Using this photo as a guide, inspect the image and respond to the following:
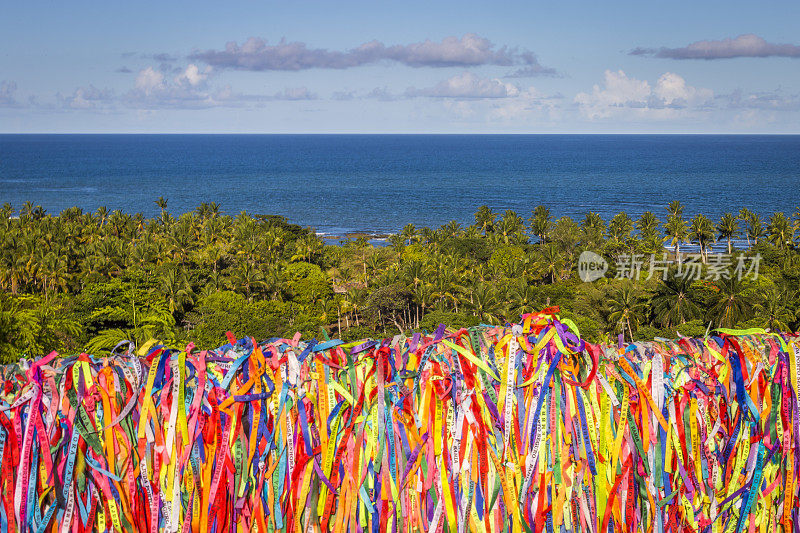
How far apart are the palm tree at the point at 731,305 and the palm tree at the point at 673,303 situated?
0.96 metres

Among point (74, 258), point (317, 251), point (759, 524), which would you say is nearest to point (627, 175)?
point (317, 251)

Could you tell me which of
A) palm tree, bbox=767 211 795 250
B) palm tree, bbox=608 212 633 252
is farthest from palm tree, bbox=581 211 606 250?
palm tree, bbox=767 211 795 250

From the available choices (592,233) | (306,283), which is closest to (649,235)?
(592,233)

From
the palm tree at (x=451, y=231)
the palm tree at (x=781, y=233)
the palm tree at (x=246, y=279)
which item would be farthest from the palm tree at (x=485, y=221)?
the palm tree at (x=246, y=279)

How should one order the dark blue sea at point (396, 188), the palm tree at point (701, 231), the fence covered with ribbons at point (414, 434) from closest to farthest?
the fence covered with ribbons at point (414, 434) → the palm tree at point (701, 231) → the dark blue sea at point (396, 188)

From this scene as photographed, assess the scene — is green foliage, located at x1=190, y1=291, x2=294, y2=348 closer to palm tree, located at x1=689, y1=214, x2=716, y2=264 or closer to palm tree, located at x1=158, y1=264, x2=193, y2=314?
palm tree, located at x1=158, y1=264, x2=193, y2=314

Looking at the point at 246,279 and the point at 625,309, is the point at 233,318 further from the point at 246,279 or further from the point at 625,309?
the point at 625,309

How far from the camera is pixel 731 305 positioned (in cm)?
3206

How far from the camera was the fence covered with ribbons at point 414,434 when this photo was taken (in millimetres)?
4164

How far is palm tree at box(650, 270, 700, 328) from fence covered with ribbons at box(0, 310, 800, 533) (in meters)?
29.4

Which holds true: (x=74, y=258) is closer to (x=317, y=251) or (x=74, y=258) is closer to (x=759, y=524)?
(x=317, y=251)

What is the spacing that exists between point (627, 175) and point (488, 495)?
16749cm

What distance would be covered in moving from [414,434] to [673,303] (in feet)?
102

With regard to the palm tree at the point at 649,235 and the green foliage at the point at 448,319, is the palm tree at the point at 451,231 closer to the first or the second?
the palm tree at the point at 649,235
